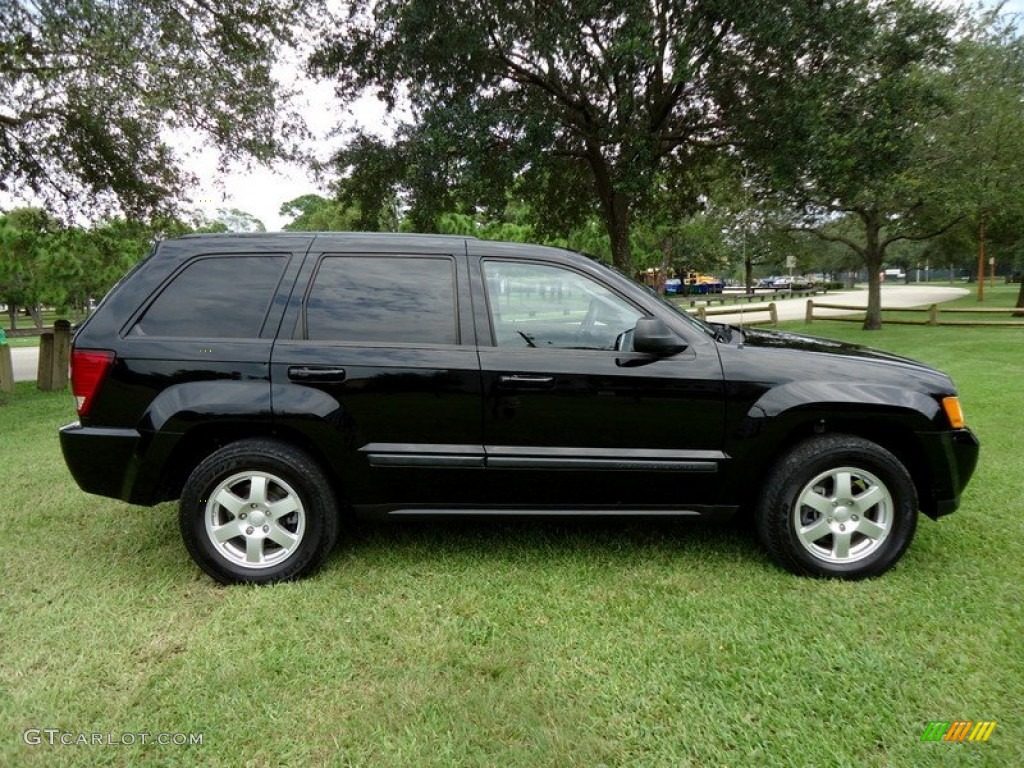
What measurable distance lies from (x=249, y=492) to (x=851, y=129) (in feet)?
33.9

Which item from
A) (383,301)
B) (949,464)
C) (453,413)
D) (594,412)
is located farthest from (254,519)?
(949,464)

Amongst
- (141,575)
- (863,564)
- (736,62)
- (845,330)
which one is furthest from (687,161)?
(141,575)

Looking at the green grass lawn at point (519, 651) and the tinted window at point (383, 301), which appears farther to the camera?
the tinted window at point (383, 301)

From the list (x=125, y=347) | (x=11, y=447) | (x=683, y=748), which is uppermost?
(x=125, y=347)

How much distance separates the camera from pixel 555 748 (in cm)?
210

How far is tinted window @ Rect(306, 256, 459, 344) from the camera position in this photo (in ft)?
10.5

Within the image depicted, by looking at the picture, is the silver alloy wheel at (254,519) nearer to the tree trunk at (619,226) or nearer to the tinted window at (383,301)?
the tinted window at (383,301)

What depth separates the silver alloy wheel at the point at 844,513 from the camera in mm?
3174

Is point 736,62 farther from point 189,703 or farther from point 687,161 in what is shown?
point 189,703

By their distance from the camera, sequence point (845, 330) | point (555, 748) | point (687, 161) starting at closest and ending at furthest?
point (555, 748) → point (687, 161) → point (845, 330)

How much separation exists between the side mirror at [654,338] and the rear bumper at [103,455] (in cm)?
258

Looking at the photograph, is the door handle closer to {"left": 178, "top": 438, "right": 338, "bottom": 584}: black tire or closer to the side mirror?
the side mirror

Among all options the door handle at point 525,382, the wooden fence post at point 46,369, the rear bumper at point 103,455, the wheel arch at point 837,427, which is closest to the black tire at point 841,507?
the wheel arch at point 837,427

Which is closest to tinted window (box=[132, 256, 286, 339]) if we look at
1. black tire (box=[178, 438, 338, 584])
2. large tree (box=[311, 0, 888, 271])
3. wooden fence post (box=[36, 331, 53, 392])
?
black tire (box=[178, 438, 338, 584])
